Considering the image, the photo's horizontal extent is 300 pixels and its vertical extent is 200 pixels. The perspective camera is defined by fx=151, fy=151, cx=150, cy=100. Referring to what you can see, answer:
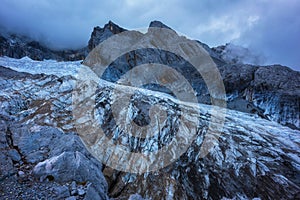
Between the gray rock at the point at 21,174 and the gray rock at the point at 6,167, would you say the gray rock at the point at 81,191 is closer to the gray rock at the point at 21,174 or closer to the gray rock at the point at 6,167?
the gray rock at the point at 21,174

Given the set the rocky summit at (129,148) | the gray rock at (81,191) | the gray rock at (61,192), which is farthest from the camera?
the rocky summit at (129,148)

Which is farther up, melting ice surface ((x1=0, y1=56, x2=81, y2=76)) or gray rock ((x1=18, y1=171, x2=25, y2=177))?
melting ice surface ((x1=0, y1=56, x2=81, y2=76))

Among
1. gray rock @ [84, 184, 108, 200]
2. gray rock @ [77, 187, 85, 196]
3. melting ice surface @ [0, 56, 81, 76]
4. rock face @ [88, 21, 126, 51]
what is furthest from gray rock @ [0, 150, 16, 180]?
rock face @ [88, 21, 126, 51]

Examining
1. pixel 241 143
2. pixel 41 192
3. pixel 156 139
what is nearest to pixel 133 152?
pixel 156 139

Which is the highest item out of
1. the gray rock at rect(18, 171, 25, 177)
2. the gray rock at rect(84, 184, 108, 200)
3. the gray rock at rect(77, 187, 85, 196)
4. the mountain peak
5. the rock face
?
the mountain peak

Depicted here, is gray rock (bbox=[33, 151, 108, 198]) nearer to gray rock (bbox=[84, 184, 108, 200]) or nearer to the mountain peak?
gray rock (bbox=[84, 184, 108, 200])

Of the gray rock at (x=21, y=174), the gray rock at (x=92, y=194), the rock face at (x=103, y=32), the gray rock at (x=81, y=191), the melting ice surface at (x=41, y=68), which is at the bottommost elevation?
the gray rock at (x=92, y=194)

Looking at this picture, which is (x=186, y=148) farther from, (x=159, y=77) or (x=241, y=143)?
(x=159, y=77)

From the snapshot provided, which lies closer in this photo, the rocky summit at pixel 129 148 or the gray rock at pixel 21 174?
the gray rock at pixel 21 174

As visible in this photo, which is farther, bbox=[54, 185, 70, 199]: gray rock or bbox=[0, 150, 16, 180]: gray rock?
bbox=[0, 150, 16, 180]: gray rock

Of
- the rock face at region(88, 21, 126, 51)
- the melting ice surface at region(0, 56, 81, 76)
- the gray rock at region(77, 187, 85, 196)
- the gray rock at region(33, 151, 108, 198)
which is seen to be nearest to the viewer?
the gray rock at region(77, 187, 85, 196)

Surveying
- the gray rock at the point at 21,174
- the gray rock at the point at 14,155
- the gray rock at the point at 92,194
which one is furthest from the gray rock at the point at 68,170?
the gray rock at the point at 14,155

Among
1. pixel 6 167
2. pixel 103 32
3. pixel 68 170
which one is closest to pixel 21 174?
pixel 6 167
